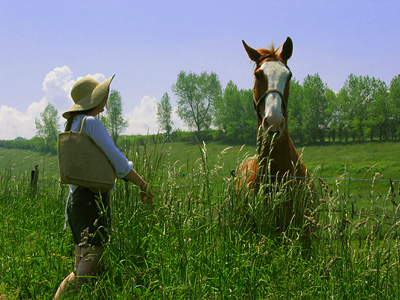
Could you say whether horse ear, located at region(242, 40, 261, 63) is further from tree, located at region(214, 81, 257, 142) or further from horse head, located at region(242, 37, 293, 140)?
tree, located at region(214, 81, 257, 142)

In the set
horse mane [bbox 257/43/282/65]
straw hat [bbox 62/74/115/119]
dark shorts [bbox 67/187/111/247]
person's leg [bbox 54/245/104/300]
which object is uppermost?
horse mane [bbox 257/43/282/65]

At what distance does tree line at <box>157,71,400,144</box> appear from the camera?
51.7 meters

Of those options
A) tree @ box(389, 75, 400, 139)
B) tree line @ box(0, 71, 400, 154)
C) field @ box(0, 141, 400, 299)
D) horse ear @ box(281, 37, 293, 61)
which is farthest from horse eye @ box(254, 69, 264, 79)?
tree @ box(389, 75, 400, 139)

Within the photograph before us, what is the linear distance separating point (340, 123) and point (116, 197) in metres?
56.4

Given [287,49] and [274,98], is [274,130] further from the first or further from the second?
[287,49]

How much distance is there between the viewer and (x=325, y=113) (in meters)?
57.8

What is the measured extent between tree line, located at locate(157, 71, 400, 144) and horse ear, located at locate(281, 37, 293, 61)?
38.6m

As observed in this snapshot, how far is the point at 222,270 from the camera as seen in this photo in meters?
2.66

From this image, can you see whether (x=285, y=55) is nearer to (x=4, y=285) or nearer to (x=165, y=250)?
(x=165, y=250)

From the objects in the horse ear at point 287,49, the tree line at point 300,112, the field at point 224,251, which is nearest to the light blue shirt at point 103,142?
the field at point 224,251

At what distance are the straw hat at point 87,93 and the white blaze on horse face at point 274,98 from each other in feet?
5.39

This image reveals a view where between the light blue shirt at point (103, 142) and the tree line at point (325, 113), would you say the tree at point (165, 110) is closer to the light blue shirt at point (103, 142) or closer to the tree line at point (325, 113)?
the tree line at point (325, 113)

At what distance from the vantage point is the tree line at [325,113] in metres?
51.7

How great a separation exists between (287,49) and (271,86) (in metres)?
0.90
